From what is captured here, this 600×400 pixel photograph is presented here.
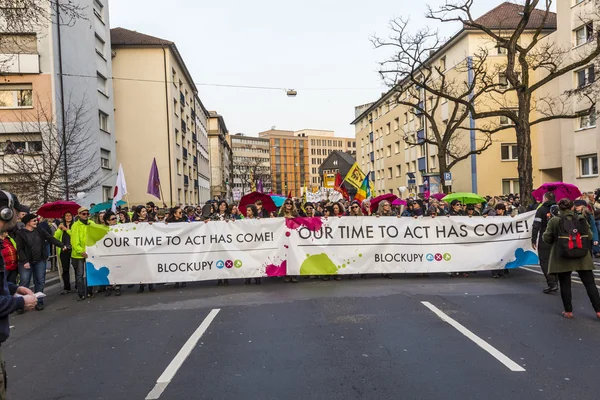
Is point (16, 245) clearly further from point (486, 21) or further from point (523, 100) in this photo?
point (486, 21)

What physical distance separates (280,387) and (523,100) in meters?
17.2

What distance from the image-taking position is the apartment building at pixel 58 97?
77.5 feet

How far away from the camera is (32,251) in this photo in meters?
9.66

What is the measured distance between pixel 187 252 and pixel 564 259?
728cm

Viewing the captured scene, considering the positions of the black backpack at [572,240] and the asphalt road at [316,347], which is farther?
the black backpack at [572,240]

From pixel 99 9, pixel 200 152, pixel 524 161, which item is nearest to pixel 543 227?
pixel 524 161

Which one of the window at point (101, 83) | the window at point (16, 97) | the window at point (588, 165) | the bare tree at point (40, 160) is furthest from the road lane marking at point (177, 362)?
the window at point (588, 165)

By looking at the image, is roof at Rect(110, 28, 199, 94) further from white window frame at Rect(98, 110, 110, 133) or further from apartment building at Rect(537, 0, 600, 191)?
apartment building at Rect(537, 0, 600, 191)

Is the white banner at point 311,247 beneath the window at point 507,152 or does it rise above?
beneath

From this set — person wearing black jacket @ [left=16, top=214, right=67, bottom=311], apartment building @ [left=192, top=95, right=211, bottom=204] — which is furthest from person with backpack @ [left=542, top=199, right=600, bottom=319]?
apartment building @ [left=192, top=95, right=211, bottom=204]

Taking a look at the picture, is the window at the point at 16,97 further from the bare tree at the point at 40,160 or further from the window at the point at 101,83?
the window at the point at 101,83

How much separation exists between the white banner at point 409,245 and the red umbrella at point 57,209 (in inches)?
204

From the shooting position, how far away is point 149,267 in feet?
35.9

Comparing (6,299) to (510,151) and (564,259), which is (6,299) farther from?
(510,151)
